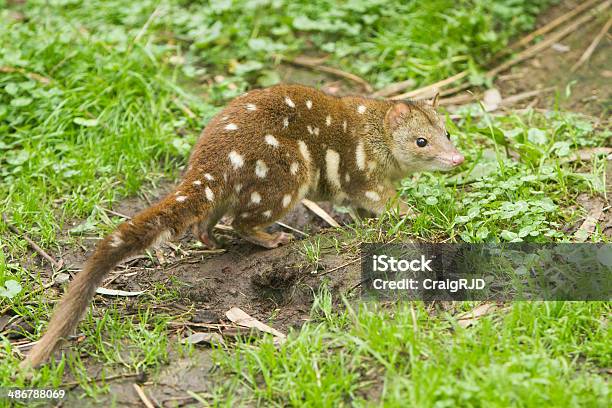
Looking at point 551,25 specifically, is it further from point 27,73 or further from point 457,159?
point 27,73

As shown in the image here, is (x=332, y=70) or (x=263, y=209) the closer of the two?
(x=263, y=209)

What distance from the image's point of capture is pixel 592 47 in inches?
294

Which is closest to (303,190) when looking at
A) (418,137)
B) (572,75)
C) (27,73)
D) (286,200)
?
(286,200)

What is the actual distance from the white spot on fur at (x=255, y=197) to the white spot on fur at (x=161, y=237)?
0.71 metres

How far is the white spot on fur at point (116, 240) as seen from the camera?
4.39 m

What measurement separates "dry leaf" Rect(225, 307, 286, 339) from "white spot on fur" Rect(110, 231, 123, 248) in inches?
34.0

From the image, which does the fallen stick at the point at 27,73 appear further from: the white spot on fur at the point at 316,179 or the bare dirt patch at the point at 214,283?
the white spot on fur at the point at 316,179

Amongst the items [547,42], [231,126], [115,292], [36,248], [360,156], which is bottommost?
[115,292]

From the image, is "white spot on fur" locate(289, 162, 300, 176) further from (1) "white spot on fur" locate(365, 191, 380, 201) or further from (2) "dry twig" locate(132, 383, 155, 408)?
(2) "dry twig" locate(132, 383, 155, 408)

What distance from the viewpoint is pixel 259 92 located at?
5535mm

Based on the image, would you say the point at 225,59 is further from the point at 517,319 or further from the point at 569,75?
the point at 517,319

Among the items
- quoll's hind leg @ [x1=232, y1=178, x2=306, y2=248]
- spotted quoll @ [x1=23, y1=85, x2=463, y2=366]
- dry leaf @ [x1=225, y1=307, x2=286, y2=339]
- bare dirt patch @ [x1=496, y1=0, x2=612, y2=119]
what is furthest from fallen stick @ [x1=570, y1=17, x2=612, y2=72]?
dry leaf @ [x1=225, y1=307, x2=286, y2=339]

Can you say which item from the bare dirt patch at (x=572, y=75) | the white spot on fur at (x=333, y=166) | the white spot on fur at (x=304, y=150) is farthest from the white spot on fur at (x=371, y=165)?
the bare dirt patch at (x=572, y=75)

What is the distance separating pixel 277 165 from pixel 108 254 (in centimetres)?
137
